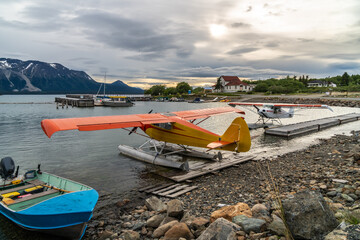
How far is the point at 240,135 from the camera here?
32.9 feet

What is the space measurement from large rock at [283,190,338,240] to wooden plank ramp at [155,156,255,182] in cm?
586

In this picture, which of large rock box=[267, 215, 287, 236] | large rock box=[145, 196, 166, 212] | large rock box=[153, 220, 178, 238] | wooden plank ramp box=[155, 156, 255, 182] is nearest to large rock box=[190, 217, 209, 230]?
large rock box=[153, 220, 178, 238]

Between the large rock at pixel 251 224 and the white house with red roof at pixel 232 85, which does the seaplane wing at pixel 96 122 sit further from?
the white house with red roof at pixel 232 85

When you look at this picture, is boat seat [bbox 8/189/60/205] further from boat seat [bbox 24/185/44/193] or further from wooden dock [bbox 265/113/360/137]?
wooden dock [bbox 265/113/360/137]

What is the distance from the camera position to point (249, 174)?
9.62 metres

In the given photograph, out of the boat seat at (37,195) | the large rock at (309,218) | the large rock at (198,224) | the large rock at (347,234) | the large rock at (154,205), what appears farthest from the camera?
the large rock at (154,205)

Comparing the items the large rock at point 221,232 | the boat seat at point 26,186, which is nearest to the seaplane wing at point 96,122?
the boat seat at point 26,186

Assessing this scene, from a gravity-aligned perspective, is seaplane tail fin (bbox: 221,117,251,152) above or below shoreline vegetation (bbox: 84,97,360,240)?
above

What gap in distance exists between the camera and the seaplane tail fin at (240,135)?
32.6ft

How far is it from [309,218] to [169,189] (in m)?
5.66

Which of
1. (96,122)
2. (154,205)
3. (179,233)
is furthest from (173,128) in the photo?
(179,233)

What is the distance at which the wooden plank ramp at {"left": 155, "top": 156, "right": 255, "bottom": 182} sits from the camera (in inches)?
373

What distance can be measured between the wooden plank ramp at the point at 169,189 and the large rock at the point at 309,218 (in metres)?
4.70

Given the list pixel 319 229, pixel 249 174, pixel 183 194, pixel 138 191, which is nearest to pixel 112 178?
pixel 138 191
